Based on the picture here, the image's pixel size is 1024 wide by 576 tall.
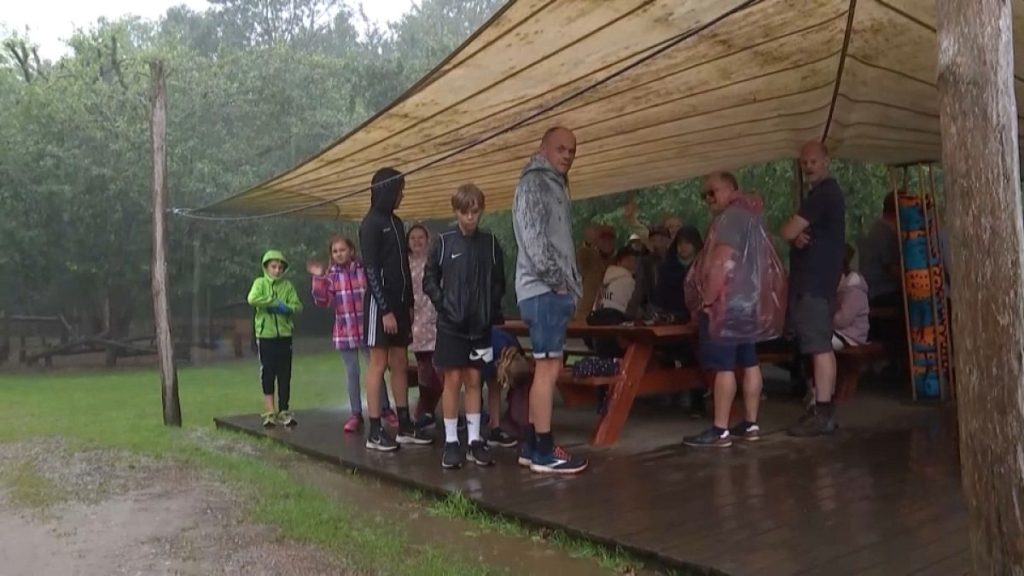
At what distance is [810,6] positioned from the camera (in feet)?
10.7

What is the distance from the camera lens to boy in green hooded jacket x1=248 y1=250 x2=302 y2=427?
638 cm

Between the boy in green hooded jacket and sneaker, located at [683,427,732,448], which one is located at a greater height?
the boy in green hooded jacket

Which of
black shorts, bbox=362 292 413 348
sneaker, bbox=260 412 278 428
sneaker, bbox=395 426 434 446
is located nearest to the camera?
black shorts, bbox=362 292 413 348

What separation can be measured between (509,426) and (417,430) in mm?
600

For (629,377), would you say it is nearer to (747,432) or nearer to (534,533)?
(747,432)

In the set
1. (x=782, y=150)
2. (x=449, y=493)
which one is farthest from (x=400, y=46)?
(x=449, y=493)

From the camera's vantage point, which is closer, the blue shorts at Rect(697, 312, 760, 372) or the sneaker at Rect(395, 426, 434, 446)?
the blue shorts at Rect(697, 312, 760, 372)

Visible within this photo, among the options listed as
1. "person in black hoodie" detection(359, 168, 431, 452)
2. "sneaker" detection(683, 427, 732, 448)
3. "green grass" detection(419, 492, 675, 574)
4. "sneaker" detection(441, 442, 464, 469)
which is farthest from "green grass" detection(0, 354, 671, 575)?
"sneaker" detection(683, 427, 732, 448)

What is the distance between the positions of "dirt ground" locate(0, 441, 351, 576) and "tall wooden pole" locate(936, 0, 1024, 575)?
222 cm

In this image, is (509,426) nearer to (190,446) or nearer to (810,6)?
(190,446)

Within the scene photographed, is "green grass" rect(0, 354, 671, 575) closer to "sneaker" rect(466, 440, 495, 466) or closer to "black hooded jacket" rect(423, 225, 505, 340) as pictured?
"sneaker" rect(466, 440, 495, 466)

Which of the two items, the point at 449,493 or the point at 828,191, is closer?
the point at 449,493

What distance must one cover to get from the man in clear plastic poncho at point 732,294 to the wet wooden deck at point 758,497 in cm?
32

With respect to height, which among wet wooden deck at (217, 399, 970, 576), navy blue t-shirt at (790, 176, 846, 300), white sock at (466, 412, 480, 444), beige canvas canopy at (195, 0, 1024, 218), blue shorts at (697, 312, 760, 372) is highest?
beige canvas canopy at (195, 0, 1024, 218)
